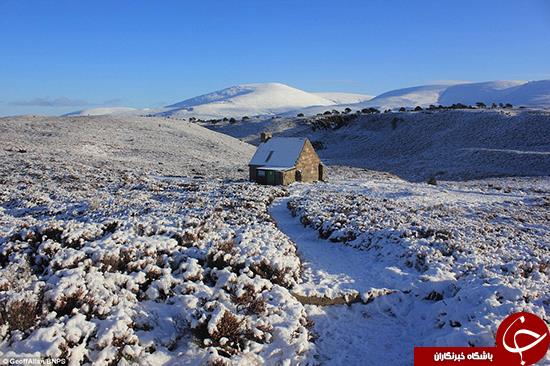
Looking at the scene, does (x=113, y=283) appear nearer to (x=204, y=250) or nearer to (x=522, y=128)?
(x=204, y=250)

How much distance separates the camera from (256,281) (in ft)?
37.4

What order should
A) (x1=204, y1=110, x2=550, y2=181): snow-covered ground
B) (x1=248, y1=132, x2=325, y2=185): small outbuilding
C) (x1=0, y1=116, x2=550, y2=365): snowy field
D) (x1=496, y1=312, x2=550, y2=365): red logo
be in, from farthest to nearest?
(x1=204, y1=110, x2=550, y2=181): snow-covered ground
(x1=248, y1=132, x2=325, y2=185): small outbuilding
(x1=0, y1=116, x2=550, y2=365): snowy field
(x1=496, y1=312, x2=550, y2=365): red logo

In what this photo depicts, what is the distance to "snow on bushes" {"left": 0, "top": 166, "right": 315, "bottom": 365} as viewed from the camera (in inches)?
329

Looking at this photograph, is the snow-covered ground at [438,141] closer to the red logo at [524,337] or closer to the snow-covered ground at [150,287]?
the snow-covered ground at [150,287]

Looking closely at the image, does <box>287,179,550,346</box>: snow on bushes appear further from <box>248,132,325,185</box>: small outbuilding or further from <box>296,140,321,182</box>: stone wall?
<box>296,140,321,182</box>: stone wall

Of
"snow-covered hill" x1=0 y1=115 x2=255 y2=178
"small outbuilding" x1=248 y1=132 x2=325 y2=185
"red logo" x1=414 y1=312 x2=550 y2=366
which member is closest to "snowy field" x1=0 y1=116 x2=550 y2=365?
"red logo" x1=414 y1=312 x2=550 y2=366

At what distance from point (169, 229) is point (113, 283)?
457cm

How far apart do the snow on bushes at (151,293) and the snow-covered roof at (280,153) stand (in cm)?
2378

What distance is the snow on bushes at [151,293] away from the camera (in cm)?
835

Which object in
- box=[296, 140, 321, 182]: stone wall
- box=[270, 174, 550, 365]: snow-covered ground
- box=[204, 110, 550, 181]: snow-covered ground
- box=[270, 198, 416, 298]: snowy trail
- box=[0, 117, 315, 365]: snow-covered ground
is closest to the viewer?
box=[0, 117, 315, 365]: snow-covered ground

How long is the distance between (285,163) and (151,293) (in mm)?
30910

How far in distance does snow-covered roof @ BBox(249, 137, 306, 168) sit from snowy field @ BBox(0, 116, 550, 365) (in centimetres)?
1636

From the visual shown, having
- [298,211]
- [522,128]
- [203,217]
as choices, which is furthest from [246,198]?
[522,128]

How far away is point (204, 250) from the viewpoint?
43.1 feet
